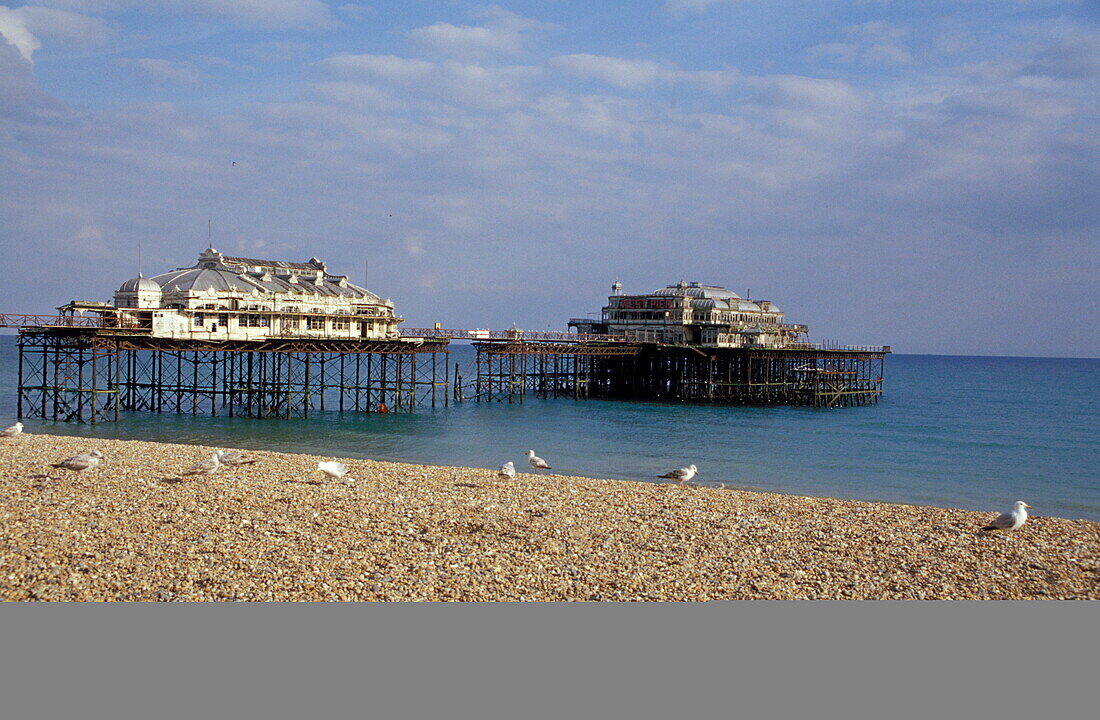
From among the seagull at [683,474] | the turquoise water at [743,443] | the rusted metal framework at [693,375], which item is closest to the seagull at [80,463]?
the turquoise water at [743,443]

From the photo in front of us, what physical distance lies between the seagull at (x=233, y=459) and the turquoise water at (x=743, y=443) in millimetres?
8124

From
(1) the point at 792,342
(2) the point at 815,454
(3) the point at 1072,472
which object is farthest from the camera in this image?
(1) the point at 792,342

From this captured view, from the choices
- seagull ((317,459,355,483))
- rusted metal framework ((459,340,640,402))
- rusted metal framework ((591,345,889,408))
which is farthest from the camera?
rusted metal framework ((591,345,889,408))

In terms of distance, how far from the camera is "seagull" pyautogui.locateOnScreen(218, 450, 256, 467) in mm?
22719

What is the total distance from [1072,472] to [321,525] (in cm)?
2832

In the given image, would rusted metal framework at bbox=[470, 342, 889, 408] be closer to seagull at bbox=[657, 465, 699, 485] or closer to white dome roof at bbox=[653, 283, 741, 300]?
white dome roof at bbox=[653, 283, 741, 300]

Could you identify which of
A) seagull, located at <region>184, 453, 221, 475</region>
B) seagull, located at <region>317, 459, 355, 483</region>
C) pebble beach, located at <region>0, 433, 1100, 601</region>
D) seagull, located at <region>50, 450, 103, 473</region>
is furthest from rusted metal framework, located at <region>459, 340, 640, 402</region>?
pebble beach, located at <region>0, 433, 1100, 601</region>

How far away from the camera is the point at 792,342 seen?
73688 mm

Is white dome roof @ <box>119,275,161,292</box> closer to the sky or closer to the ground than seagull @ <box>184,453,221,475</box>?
closer to the sky

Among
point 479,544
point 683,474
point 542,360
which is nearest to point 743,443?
point 683,474

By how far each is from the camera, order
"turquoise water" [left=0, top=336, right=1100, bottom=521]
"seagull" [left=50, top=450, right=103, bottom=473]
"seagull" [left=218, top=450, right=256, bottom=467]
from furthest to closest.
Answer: "turquoise water" [left=0, top=336, right=1100, bottom=521]
"seagull" [left=218, top=450, right=256, bottom=467]
"seagull" [left=50, top=450, right=103, bottom=473]

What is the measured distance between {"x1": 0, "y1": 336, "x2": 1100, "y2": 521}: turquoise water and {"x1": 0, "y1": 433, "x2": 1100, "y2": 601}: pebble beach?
26.1ft

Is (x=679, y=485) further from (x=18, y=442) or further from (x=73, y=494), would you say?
(x=18, y=442)

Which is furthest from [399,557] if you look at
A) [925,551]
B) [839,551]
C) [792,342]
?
[792,342]
